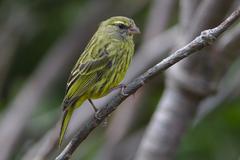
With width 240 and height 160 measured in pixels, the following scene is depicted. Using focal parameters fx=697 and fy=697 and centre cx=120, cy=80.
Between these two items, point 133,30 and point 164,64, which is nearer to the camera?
point 164,64

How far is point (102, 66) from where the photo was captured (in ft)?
10.8

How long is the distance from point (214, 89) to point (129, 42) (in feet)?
1.61

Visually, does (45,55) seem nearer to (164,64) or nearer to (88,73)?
(88,73)

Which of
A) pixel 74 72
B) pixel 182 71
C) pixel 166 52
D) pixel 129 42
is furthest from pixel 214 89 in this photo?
pixel 166 52

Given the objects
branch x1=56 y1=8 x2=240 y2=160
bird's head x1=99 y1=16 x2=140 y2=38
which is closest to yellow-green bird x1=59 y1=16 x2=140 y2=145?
bird's head x1=99 y1=16 x2=140 y2=38

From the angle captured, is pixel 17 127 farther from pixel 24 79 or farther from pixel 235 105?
pixel 235 105

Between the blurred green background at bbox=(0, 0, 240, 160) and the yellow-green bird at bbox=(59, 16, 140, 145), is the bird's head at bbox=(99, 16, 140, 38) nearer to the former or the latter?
the yellow-green bird at bbox=(59, 16, 140, 145)

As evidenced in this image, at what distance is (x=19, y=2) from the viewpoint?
5289 millimetres

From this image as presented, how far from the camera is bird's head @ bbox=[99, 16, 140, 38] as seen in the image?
3408mm

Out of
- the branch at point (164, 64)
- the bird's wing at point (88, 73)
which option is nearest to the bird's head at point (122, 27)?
the bird's wing at point (88, 73)

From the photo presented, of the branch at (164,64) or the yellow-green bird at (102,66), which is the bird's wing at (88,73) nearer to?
the yellow-green bird at (102,66)

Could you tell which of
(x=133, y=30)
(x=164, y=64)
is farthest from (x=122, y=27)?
(x=164, y=64)

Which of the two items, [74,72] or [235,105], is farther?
[235,105]

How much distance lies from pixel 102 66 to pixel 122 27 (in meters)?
0.26
